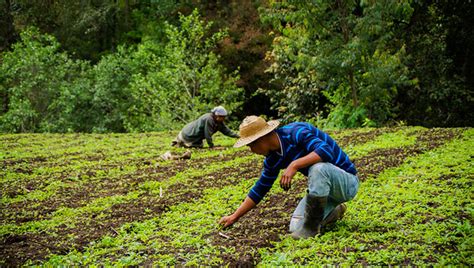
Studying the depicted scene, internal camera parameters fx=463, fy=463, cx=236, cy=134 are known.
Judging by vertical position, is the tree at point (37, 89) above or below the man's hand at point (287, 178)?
below

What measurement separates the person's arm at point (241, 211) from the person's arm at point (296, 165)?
1.64 feet

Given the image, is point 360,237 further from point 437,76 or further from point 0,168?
point 437,76

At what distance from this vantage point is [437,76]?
44.7ft

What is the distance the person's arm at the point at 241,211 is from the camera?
13.3ft

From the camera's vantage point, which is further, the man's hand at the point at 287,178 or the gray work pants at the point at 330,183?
the gray work pants at the point at 330,183

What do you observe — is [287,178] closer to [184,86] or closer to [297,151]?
[297,151]

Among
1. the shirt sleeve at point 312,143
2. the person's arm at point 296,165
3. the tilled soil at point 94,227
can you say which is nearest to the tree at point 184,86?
the tilled soil at point 94,227

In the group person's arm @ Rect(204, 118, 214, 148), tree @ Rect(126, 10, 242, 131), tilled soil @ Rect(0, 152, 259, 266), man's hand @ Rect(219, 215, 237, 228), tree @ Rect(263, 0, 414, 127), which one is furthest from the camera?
tree @ Rect(126, 10, 242, 131)

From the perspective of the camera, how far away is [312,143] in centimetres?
376

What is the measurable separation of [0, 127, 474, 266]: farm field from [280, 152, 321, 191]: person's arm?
0.60 m

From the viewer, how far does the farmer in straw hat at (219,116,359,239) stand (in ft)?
12.2

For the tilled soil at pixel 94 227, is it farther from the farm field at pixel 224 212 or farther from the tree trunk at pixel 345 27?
the tree trunk at pixel 345 27

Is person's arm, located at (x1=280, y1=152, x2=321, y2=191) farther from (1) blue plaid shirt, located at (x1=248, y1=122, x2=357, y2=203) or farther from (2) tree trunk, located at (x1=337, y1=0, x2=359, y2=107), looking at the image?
(2) tree trunk, located at (x1=337, y1=0, x2=359, y2=107)

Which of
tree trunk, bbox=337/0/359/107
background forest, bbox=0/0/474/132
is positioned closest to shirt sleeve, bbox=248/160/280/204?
background forest, bbox=0/0/474/132
